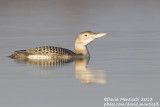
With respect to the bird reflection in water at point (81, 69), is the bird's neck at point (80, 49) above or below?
above

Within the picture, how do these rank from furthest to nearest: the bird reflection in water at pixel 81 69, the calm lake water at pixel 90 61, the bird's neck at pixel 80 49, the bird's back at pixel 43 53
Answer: the bird's neck at pixel 80 49 < the bird's back at pixel 43 53 < the bird reflection in water at pixel 81 69 < the calm lake water at pixel 90 61

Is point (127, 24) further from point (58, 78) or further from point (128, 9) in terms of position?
point (58, 78)

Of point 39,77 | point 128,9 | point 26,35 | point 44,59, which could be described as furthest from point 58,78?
point 128,9

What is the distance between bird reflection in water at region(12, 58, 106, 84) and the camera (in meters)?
11.9

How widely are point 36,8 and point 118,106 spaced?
19.8m

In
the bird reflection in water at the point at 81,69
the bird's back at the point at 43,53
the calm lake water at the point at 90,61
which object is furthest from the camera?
the bird's back at the point at 43,53

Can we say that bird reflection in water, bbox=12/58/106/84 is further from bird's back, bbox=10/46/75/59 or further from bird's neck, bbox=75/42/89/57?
bird's neck, bbox=75/42/89/57

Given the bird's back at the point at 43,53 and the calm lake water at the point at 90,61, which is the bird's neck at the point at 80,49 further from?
the bird's back at the point at 43,53

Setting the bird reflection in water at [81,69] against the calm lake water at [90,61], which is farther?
the bird reflection in water at [81,69]

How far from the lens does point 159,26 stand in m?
21.0

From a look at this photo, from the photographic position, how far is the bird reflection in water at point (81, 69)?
11898 mm

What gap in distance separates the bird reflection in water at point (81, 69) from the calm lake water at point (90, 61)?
0.02 meters

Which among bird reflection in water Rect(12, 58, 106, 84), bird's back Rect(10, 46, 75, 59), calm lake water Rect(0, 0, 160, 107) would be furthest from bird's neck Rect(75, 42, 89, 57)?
bird's back Rect(10, 46, 75, 59)

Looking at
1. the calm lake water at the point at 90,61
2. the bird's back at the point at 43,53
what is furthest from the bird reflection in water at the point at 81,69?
the bird's back at the point at 43,53
